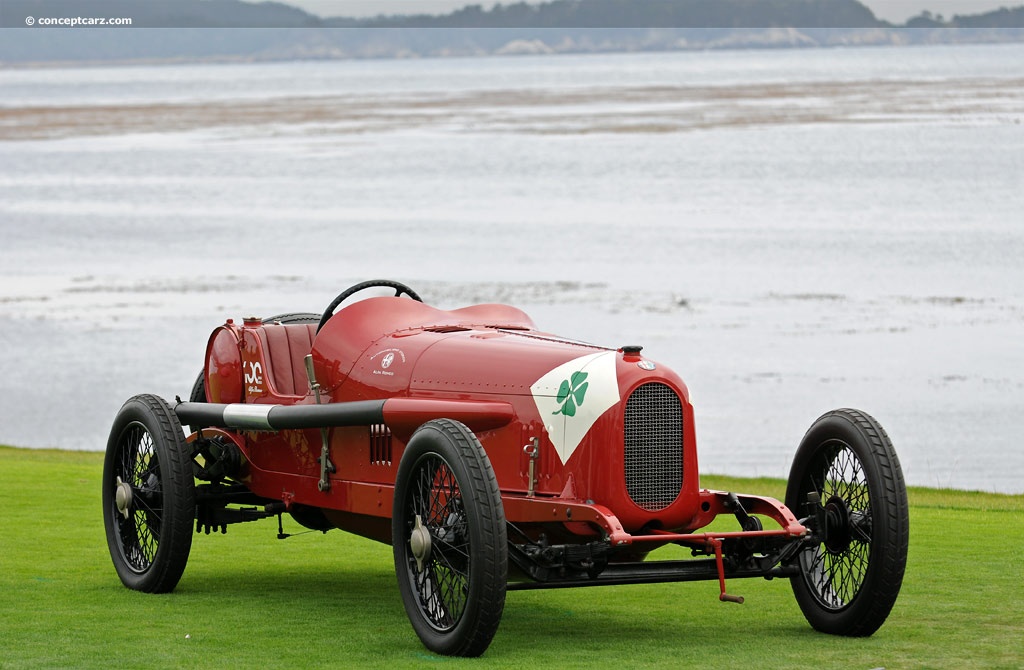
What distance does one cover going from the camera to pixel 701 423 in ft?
65.9

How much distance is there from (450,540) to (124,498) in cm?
295

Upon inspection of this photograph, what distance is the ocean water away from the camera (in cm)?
2247

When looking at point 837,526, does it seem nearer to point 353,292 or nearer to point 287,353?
point 353,292

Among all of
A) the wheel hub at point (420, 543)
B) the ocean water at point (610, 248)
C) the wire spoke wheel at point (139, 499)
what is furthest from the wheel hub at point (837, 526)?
the ocean water at point (610, 248)

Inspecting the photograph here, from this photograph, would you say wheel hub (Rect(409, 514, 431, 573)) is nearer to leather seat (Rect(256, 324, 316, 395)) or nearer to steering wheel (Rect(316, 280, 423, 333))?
steering wheel (Rect(316, 280, 423, 333))

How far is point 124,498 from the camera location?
987 cm

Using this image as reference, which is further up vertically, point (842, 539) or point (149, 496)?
point (842, 539)

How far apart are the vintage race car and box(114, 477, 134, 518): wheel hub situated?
0.52 metres

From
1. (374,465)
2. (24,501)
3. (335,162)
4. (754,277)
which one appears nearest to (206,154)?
(335,162)

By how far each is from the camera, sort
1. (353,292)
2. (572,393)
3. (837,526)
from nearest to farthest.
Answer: (572,393)
(837,526)
(353,292)

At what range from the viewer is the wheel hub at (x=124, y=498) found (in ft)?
32.3

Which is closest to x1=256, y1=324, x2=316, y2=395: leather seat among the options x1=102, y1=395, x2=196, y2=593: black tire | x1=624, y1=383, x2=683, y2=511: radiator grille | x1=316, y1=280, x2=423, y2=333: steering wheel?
x1=316, y1=280, x2=423, y2=333: steering wheel

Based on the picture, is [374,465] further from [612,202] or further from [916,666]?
[612,202]

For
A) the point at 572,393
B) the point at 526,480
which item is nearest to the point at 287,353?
the point at 526,480
